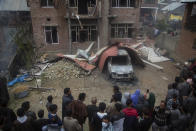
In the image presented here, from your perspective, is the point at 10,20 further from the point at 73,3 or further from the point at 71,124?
the point at 71,124

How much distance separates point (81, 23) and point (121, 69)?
22.2 ft

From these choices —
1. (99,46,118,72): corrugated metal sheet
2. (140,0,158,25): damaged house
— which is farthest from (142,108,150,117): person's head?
(140,0,158,25): damaged house

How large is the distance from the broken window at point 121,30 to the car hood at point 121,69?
650 centimetres

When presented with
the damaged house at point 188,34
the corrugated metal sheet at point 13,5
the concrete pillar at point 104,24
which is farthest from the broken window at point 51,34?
the damaged house at point 188,34

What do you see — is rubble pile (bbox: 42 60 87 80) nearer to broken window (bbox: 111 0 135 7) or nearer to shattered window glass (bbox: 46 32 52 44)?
shattered window glass (bbox: 46 32 52 44)

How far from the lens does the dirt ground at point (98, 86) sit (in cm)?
827

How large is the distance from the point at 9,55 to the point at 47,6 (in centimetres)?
526

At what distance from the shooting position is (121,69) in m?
9.90

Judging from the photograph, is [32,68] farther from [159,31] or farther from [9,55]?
[159,31]

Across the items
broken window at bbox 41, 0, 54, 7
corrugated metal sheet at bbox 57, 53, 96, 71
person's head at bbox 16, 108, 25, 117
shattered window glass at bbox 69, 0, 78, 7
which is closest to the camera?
person's head at bbox 16, 108, 25, 117

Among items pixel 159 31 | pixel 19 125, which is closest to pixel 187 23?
pixel 159 31

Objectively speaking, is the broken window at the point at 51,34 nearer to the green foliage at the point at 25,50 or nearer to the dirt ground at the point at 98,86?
the green foliage at the point at 25,50

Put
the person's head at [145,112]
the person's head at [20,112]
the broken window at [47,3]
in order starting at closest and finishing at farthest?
the person's head at [20,112]
the person's head at [145,112]
the broken window at [47,3]

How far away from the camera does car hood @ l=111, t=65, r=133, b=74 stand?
380 inches
